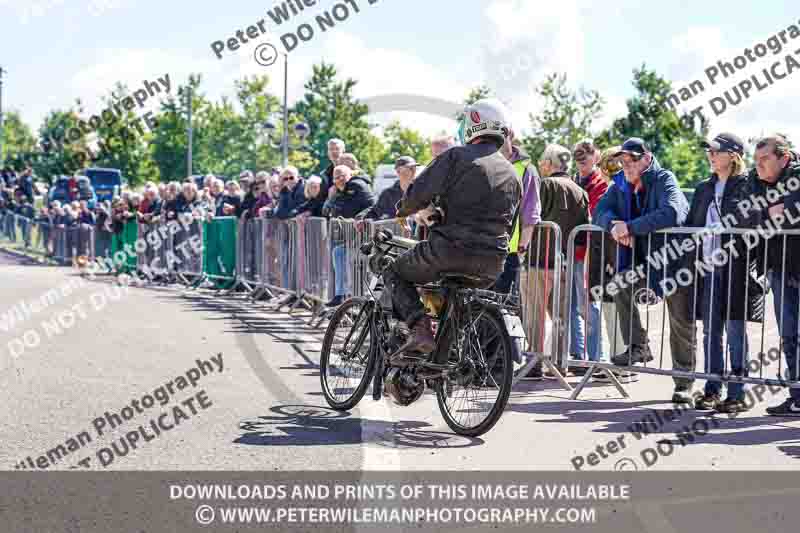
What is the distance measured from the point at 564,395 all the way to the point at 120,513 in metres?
4.53

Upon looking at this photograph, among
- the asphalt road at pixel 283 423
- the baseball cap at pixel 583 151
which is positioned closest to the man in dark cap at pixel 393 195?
the asphalt road at pixel 283 423

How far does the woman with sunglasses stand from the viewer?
795cm

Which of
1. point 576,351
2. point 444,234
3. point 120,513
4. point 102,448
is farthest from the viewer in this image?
point 576,351

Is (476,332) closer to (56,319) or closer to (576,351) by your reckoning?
(576,351)

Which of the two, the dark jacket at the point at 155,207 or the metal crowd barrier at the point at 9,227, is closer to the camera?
the dark jacket at the point at 155,207

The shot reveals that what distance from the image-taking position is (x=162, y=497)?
515 cm

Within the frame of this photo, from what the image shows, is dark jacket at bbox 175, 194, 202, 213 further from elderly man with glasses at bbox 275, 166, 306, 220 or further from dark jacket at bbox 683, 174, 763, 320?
dark jacket at bbox 683, 174, 763, 320

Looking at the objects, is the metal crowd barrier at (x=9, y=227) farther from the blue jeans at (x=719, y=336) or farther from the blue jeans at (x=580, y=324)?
the blue jeans at (x=719, y=336)

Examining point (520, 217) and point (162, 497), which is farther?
point (520, 217)

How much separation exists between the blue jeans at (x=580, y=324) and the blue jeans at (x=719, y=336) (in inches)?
46.4

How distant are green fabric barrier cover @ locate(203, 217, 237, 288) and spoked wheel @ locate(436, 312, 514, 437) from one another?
40.2ft

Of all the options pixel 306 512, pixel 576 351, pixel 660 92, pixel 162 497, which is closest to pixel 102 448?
pixel 162 497

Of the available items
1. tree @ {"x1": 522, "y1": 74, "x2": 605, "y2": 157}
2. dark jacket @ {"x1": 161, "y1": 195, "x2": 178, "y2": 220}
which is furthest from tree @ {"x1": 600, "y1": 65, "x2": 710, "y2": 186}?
dark jacket @ {"x1": 161, "y1": 195, "x2": 178, "y2": 220}

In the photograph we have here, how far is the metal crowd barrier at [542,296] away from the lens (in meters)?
8.87
